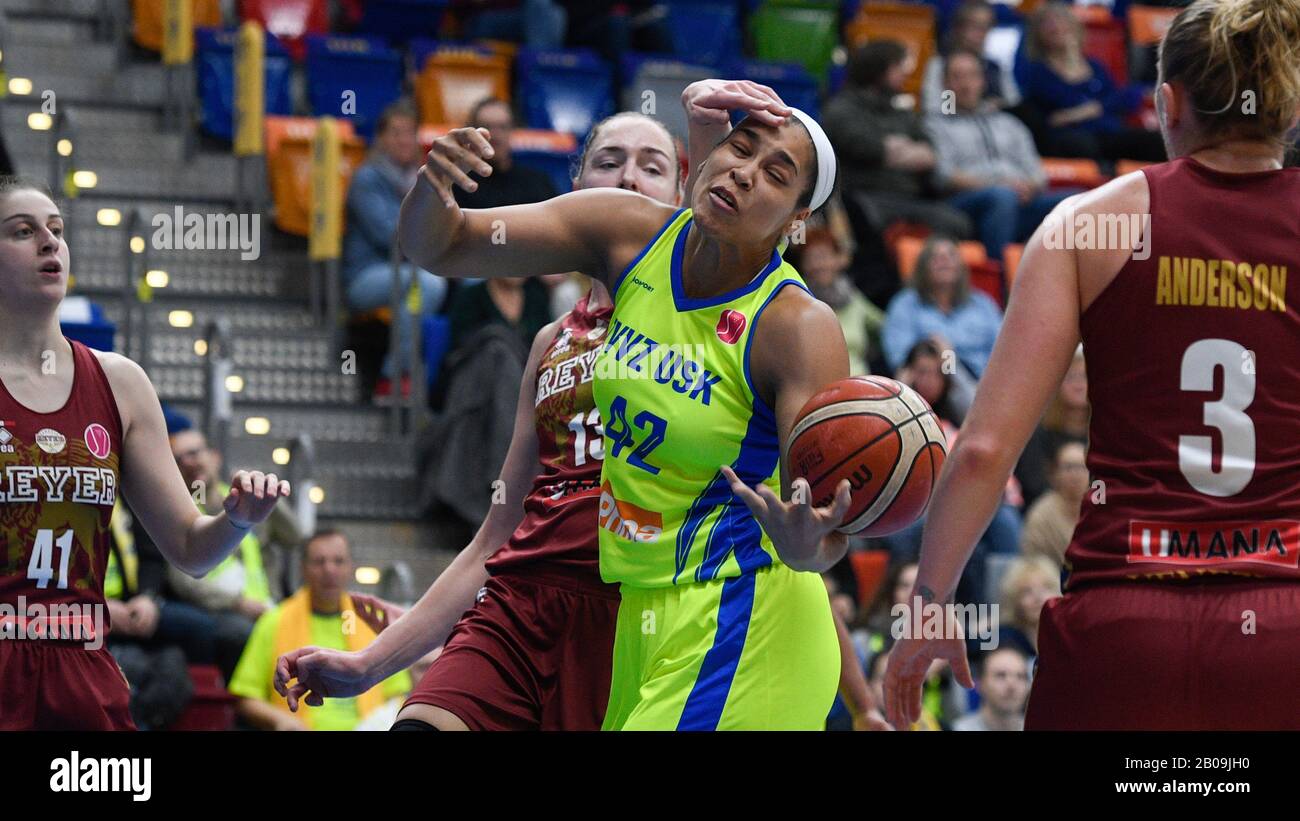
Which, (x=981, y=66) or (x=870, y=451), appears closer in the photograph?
(x=870, y=451)

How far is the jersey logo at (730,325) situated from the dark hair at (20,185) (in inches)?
74.7

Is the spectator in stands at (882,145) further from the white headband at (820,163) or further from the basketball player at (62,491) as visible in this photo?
the white headband at (820,163)

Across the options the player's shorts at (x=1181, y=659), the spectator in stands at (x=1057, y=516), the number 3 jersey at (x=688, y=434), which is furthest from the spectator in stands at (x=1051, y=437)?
the player's shorts at (x=1181, y=659)

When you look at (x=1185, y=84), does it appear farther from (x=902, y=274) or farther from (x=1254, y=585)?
(x=902, y=274)

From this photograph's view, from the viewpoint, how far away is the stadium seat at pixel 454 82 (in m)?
11.6

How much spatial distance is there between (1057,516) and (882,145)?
10.2 ft

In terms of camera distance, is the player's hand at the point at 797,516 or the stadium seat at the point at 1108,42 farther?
the stadium seat at the point at 1108,42

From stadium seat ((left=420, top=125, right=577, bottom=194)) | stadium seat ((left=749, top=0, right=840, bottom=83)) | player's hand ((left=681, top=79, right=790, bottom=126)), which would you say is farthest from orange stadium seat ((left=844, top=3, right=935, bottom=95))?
player's hand ((left=681, top=79, right=790, bottom=126))

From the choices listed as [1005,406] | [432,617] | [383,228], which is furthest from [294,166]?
[1005,406]

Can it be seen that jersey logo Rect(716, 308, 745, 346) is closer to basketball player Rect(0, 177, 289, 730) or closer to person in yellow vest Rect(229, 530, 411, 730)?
basketball player Rect(0, 177, 289, 730)

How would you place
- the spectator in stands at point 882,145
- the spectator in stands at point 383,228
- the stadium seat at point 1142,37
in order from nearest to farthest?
the spectator in stands at point 383,228
the spectator in stands at point 882,145
the stadium seat at point 1142,37

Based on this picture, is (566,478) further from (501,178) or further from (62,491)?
(501,178)

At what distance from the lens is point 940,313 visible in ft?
34.0
